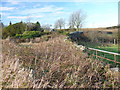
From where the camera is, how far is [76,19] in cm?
1919

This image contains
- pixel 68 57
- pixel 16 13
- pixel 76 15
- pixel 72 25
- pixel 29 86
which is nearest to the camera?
pixel 29 86

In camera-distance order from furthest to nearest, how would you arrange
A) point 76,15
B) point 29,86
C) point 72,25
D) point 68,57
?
1. point 72,25
2. point 76,15
3. point 68,57
4. point 29,86

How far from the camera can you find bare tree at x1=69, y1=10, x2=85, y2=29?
17648 millimetres

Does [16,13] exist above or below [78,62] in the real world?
above

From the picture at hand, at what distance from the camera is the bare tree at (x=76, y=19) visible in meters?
17.6

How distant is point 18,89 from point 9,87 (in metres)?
0.26

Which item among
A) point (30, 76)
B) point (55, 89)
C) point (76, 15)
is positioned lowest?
point (55, 89)

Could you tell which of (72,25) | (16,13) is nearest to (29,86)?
(16,13)

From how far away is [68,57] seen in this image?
13.7 ft

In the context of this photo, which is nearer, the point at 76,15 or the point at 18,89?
the point at 18,89

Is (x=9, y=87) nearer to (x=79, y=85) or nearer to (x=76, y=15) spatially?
(x=79, y=85)

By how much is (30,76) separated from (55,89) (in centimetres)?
49

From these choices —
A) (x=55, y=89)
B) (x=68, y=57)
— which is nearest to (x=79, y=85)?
(x=55, y=89)

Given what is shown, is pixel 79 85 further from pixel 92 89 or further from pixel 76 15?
pixel 76 15
